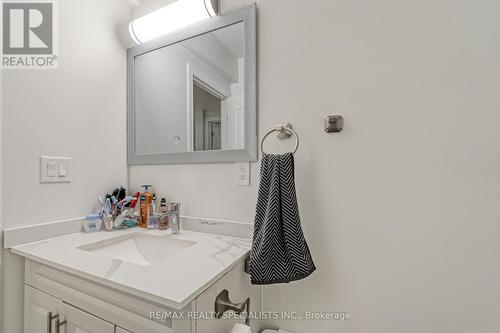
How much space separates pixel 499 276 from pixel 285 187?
661 mm

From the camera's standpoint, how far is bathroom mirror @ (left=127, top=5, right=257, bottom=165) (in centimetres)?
95

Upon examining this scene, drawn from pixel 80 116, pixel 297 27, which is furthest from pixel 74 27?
pixel 297 27

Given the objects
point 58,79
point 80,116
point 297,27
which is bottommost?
point 80,116

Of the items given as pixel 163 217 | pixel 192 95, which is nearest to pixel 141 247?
pixel 163 217

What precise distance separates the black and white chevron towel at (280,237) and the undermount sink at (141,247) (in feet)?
1.10

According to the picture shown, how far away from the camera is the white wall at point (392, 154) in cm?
65

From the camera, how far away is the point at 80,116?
104cm

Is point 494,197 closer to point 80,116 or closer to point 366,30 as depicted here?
point 366,30

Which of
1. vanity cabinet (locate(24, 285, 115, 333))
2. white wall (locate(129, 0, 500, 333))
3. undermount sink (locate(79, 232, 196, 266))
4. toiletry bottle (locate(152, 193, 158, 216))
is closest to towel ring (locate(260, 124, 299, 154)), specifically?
white wall (locate(129, 0, 500, 333))

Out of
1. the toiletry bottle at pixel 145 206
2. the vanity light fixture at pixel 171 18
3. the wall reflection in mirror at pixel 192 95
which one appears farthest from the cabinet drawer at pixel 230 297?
the vanity light fixture at pixel 171 18

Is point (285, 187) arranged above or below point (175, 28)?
below

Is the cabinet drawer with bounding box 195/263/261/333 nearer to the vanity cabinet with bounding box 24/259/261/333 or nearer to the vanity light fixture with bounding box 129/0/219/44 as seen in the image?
the vanity cabinet with bounding box 24/259/261/333

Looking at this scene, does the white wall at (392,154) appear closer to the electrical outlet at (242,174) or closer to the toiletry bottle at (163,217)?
the electrical outlet at (242,174)

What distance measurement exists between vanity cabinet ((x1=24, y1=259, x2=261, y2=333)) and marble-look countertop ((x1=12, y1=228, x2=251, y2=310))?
4cm
